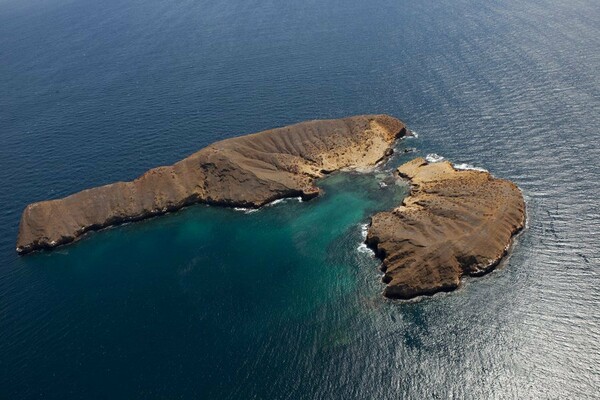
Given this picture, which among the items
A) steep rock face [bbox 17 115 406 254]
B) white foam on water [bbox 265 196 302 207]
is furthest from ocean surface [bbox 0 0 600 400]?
steep rock face [bbox 17 115 406 254]

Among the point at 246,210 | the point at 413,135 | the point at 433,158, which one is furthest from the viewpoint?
→ the point at 413,135

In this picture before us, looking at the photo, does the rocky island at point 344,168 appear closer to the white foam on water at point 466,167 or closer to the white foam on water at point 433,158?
the white foam on water at point 466,167

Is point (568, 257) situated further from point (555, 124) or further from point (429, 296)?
point (555, 124)

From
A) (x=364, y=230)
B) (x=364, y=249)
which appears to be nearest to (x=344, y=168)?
(x=364, y=230)

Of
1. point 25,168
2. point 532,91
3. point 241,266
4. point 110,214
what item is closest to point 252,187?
point 241,266

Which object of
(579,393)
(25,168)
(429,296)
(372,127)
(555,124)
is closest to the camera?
(579,393)

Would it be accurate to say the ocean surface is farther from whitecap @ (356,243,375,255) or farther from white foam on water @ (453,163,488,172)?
white foam on water @ (453,163,488,172)

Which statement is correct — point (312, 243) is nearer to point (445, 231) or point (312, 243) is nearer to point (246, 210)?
point (246, 210)
